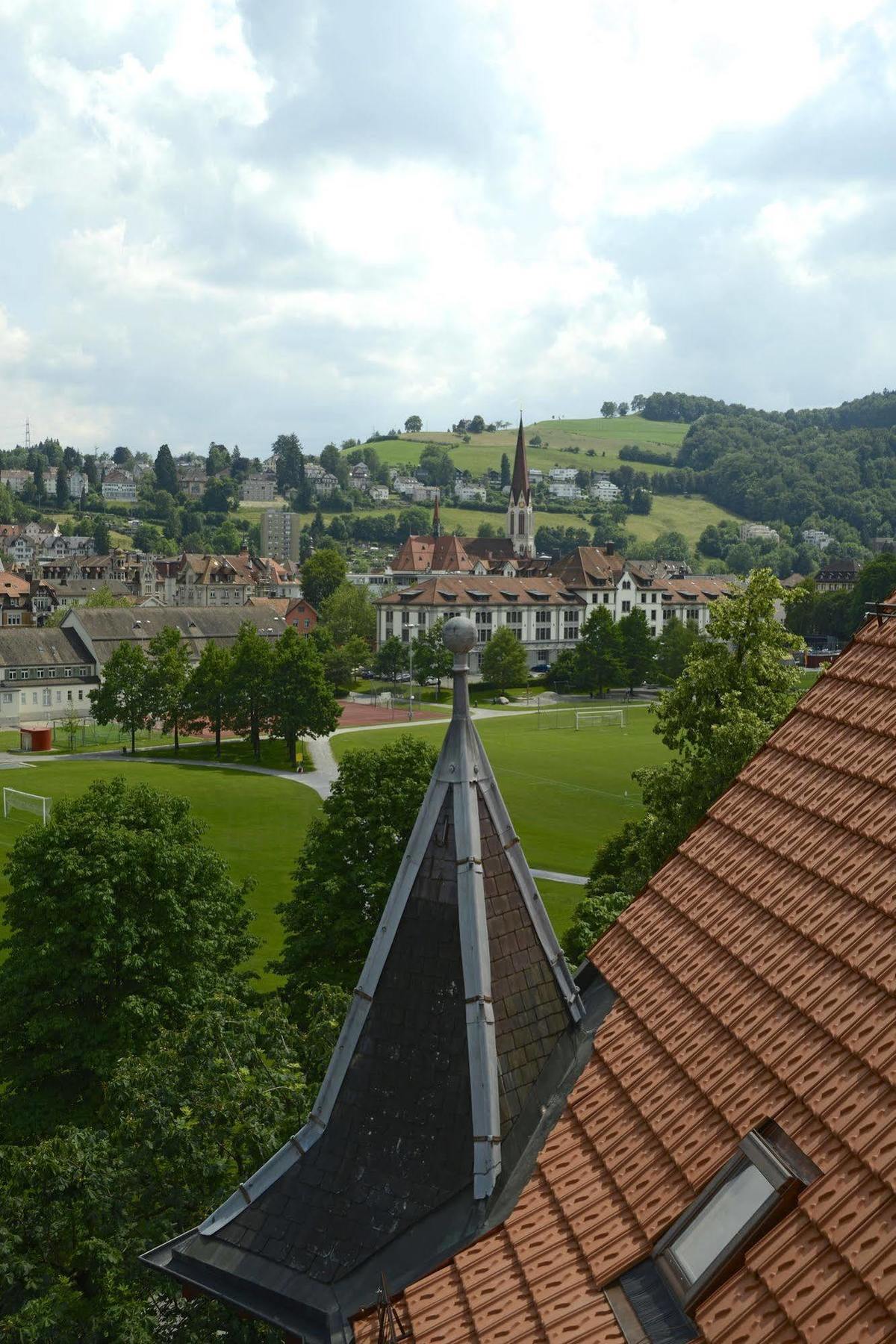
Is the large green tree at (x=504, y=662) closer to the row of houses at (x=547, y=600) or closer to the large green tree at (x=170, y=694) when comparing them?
the row of houses at (x=547, y=600)

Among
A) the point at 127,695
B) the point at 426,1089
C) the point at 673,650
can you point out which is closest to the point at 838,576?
the point at 673,650

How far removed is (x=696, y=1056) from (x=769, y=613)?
23012 millimetres

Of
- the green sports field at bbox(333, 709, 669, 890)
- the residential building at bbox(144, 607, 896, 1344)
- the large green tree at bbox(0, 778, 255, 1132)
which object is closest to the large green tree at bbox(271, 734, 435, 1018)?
the large green tree at bbox(0, 778, 255, 1132)


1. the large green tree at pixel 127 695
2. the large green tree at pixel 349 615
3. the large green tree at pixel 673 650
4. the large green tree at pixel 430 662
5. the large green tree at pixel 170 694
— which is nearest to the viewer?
the large green tree at pixel 127 695

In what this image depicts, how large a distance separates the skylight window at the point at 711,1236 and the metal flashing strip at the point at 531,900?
2.55 meters

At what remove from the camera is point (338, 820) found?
30.9 metres

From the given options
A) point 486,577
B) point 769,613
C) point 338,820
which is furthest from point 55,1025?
point 486,577

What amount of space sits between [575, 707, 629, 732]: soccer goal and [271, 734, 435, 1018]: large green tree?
2339 inches

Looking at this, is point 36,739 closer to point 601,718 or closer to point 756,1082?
point 601,718

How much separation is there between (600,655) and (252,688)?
48271 millimetres

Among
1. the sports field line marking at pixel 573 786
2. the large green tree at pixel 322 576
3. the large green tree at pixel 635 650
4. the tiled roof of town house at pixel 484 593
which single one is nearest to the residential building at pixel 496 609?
the tiled roof of town house at pixel 484 593

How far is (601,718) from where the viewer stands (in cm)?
9781

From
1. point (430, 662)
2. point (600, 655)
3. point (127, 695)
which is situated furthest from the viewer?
point (600, 655)

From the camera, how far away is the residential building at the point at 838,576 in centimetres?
18050
